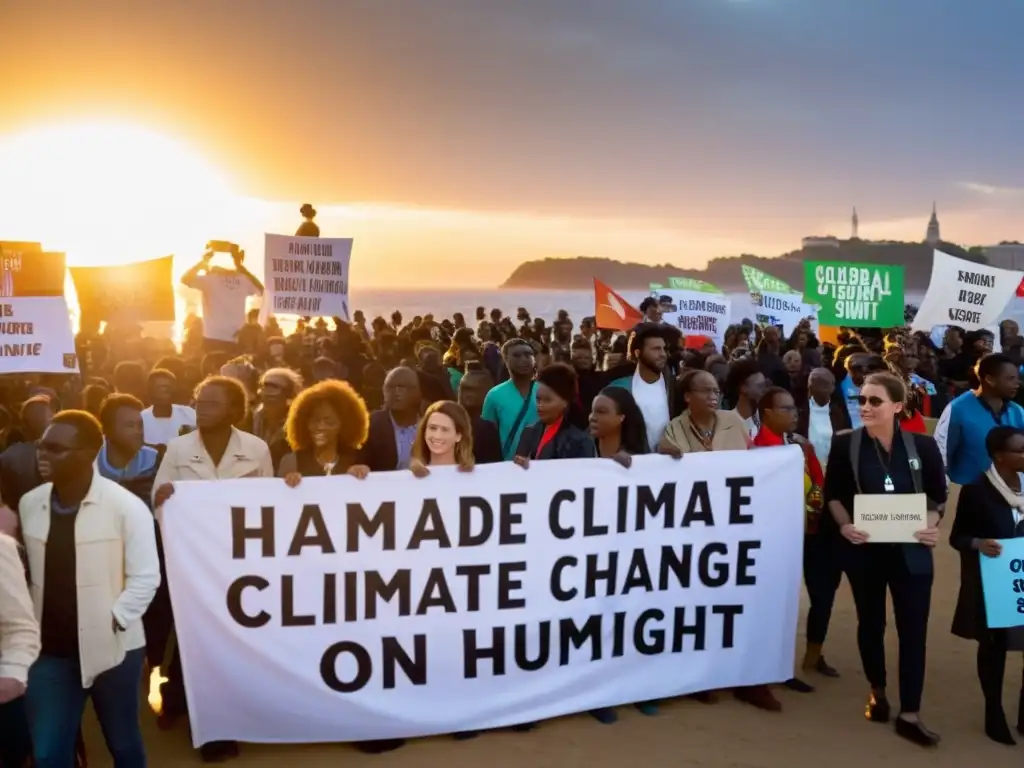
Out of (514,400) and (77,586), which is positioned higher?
(514,400)

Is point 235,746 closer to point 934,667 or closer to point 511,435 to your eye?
point 511,435

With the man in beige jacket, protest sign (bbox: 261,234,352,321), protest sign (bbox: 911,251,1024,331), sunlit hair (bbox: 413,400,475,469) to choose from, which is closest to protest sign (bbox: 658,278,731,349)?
protest sign (bbox: 911,251,1024,331)

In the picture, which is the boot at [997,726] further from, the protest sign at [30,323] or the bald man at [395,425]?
the protest sign at [30,323]

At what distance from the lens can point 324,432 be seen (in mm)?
5043

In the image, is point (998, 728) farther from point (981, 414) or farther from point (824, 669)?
point (981, 414)

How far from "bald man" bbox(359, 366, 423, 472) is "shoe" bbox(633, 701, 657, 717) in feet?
6.40

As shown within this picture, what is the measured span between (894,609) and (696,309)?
32.4ft

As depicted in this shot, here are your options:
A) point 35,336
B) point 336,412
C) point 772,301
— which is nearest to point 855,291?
point 772,301

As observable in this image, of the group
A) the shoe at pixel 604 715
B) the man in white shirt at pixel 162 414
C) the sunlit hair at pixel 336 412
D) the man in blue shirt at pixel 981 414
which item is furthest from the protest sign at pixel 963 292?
the man in white shirt at pixel 162 414

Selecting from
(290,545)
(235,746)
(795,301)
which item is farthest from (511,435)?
(795,301)

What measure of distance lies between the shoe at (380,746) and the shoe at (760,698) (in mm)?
2033

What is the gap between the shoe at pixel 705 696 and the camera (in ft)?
17.7

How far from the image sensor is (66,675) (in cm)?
351

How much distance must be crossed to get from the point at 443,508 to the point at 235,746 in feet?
5.34
